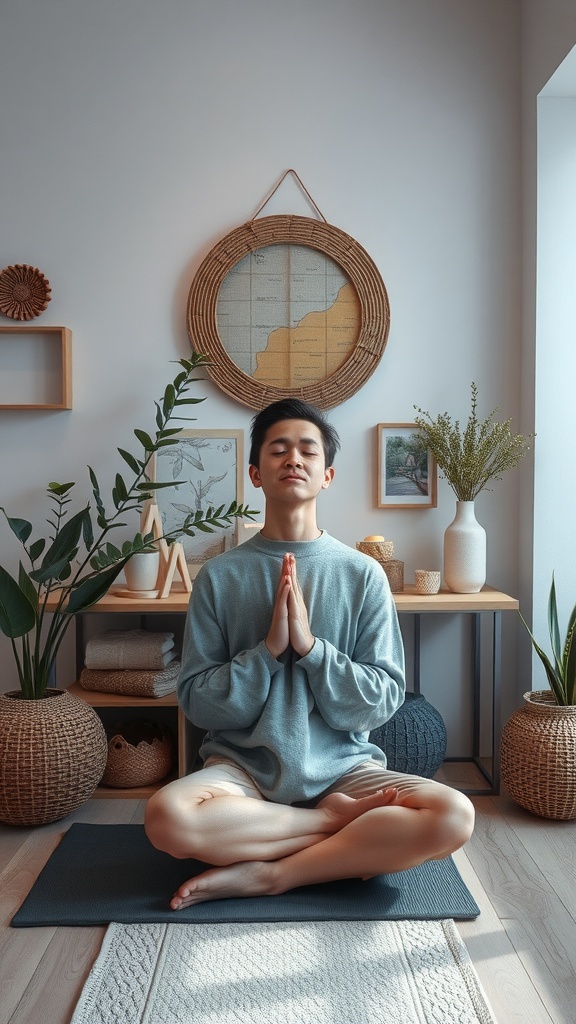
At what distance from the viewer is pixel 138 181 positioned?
308cm

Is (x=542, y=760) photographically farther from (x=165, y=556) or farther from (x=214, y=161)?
(x=214, y=161)

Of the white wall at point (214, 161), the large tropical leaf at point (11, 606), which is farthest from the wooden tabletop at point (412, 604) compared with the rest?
the white wall at point (214, 161)

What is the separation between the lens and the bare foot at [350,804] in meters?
2.02

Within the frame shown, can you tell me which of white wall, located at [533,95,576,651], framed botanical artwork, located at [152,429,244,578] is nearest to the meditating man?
framed botanical artwork, located at [152,429,244,578]

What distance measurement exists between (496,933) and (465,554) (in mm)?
1252

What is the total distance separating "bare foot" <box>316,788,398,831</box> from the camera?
79.7 inches

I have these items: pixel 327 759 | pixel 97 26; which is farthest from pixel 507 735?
pixel 97 26

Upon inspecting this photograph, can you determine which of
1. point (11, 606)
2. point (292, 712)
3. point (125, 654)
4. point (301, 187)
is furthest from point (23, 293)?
point (292, 712)

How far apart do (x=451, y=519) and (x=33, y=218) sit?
1.75 metres

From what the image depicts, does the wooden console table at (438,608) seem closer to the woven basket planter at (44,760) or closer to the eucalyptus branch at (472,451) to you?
the woven basket planter at (44,760)

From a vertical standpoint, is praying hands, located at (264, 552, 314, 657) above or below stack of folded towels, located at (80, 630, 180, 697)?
above

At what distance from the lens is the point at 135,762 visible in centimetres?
281

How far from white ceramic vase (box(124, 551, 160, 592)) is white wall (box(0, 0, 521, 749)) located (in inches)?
15.5

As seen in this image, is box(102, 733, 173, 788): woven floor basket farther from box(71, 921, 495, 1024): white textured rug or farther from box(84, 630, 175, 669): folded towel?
box(71, 921, 495, 1024): white textured rug
